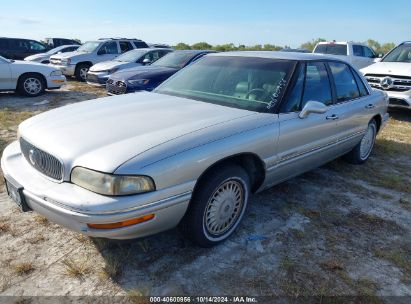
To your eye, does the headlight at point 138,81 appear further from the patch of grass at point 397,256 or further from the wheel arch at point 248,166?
the patch of grass at point 397,256

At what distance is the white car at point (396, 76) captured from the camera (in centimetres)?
788

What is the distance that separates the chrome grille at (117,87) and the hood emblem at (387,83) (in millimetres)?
5837

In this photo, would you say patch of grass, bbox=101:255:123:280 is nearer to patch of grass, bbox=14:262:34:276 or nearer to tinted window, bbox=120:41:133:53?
patch of grass, bbox=14:262:34:276

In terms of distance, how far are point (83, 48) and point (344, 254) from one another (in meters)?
13.6

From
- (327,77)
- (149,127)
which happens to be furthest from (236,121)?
(327,77)

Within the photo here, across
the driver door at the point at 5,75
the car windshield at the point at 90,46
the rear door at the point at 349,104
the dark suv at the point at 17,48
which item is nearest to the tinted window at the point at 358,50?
the car windshield at the point at 90,46

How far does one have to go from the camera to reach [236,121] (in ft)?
9.73

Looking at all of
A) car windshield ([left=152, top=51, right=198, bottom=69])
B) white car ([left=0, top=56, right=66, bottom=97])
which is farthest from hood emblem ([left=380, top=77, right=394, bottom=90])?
white car ([left=0, top=56, right=66, bottom=97])

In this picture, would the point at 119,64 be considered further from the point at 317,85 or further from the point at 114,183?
the point at 114,183

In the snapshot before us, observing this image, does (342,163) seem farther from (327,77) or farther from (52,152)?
(52,152)

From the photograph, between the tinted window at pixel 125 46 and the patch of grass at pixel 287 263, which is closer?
the patch of grass at pixel 287 263

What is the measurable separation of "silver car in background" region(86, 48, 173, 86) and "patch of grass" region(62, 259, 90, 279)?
8685mm

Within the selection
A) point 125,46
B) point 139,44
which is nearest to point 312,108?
point 125,46

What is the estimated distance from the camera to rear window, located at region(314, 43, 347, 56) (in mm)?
13430
